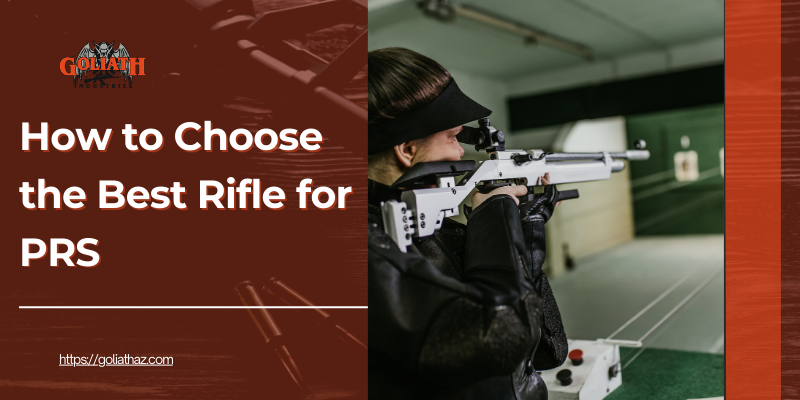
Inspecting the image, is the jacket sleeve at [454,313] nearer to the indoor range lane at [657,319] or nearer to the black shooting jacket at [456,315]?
the black shooting jacket at [456,315]

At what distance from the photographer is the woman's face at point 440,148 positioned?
777 mm

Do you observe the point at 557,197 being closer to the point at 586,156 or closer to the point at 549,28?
the point at 586,156

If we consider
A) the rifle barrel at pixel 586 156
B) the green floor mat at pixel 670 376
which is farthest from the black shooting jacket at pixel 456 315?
the green floor mat at pixel 670 376

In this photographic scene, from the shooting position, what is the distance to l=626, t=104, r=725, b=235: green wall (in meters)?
6.07

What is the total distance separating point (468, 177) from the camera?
870 millimetres

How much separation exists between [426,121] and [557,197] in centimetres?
43

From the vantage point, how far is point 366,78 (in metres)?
0.75

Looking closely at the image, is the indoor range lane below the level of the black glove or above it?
below

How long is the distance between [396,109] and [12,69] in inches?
26.2

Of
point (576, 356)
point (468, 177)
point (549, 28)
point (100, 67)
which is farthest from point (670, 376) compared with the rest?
point (549, 28)

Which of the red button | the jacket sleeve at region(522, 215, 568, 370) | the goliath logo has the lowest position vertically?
the red button

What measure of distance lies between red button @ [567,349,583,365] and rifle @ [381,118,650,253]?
0.48 meters

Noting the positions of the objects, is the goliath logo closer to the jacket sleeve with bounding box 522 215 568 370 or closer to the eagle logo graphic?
the eagle logo graphic

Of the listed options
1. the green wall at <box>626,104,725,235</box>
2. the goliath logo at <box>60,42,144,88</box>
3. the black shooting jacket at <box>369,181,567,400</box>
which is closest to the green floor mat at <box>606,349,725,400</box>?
the black shooting jacket at <box>369,181,567,400</box>
